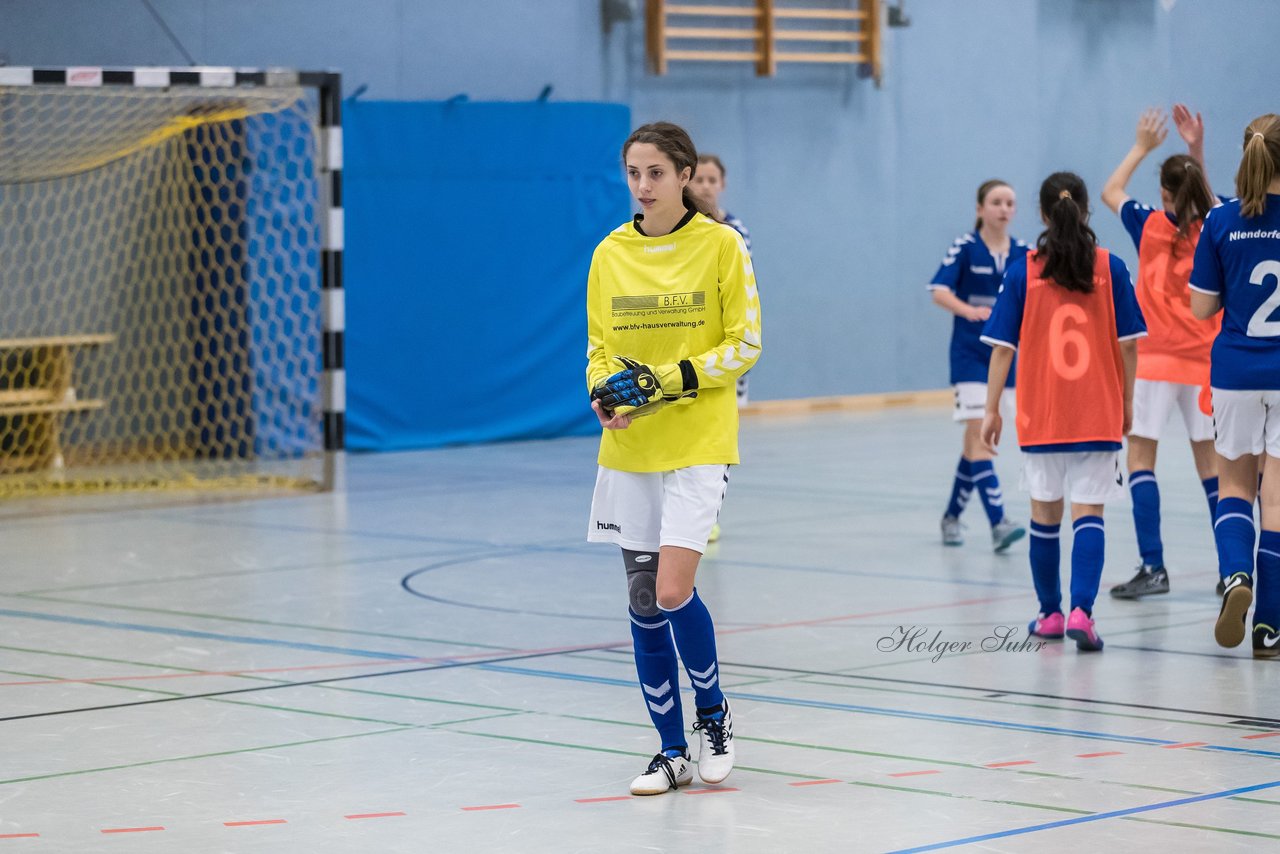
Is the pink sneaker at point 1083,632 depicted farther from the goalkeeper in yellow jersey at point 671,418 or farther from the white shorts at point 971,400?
the white shorts at point 971,400

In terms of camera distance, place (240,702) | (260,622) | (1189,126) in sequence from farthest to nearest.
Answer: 1. (260,622)
2. (1189,126)
3. (240,702)

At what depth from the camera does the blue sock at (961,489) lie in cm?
927

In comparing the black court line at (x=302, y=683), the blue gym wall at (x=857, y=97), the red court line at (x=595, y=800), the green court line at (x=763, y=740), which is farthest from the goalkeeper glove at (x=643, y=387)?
the blue gym wall at (x=857, y=97)

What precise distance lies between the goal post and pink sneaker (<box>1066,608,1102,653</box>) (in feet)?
24.1

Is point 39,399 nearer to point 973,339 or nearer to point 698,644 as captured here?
point 973,339

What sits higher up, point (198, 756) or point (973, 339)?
point (973, 339)

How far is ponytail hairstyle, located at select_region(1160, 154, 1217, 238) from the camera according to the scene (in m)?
7.26

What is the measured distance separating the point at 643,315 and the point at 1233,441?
2599 millimetres

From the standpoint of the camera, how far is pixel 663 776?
15.1 feet

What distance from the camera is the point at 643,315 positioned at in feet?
15.5

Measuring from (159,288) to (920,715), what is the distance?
10.5m

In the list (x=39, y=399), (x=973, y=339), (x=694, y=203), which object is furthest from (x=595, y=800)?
(x=39, y=399)

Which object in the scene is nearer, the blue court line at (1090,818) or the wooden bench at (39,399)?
the blue court line at (1090,818)

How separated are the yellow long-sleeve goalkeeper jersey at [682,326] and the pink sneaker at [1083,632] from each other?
2.18 meters
